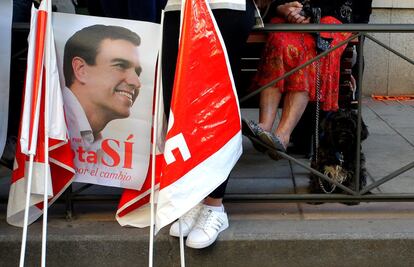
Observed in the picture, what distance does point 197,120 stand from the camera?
9.27 feet

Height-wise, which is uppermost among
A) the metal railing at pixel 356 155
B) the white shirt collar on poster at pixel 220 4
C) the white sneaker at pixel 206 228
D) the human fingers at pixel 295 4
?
the human fingers at pixel 295 4

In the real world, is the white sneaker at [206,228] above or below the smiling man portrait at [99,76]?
below

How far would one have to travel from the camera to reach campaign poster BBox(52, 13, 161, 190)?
315cm

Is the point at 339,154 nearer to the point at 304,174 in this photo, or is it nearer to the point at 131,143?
the point at 304,174

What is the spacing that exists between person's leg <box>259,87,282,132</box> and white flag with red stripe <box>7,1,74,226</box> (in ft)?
4.00

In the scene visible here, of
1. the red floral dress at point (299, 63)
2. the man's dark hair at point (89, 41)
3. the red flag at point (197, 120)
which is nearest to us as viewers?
the red flag at point (197, 120)

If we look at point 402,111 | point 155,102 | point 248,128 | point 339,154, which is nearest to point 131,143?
point 155,102

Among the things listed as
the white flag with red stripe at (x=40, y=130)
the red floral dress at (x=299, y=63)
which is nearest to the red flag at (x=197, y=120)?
the white flag with red stripe at (x=40, y=130)

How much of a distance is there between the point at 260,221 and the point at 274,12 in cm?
140

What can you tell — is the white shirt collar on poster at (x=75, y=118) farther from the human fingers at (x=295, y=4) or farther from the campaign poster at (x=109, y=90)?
the human fingers at (x=295, y=4)

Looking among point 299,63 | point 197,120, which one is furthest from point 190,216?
point 299,63

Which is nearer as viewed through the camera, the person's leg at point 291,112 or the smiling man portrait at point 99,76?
the smiling man portrait at point 99,76

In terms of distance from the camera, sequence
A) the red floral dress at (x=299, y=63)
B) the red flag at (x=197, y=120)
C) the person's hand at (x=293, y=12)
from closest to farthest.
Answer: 1. the red flag at (x=197, y=120)
2. the red floral dress at (x=299, y=63)
3. the person's hand at (x=293, y=12)

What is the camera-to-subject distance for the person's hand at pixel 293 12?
3865mm
